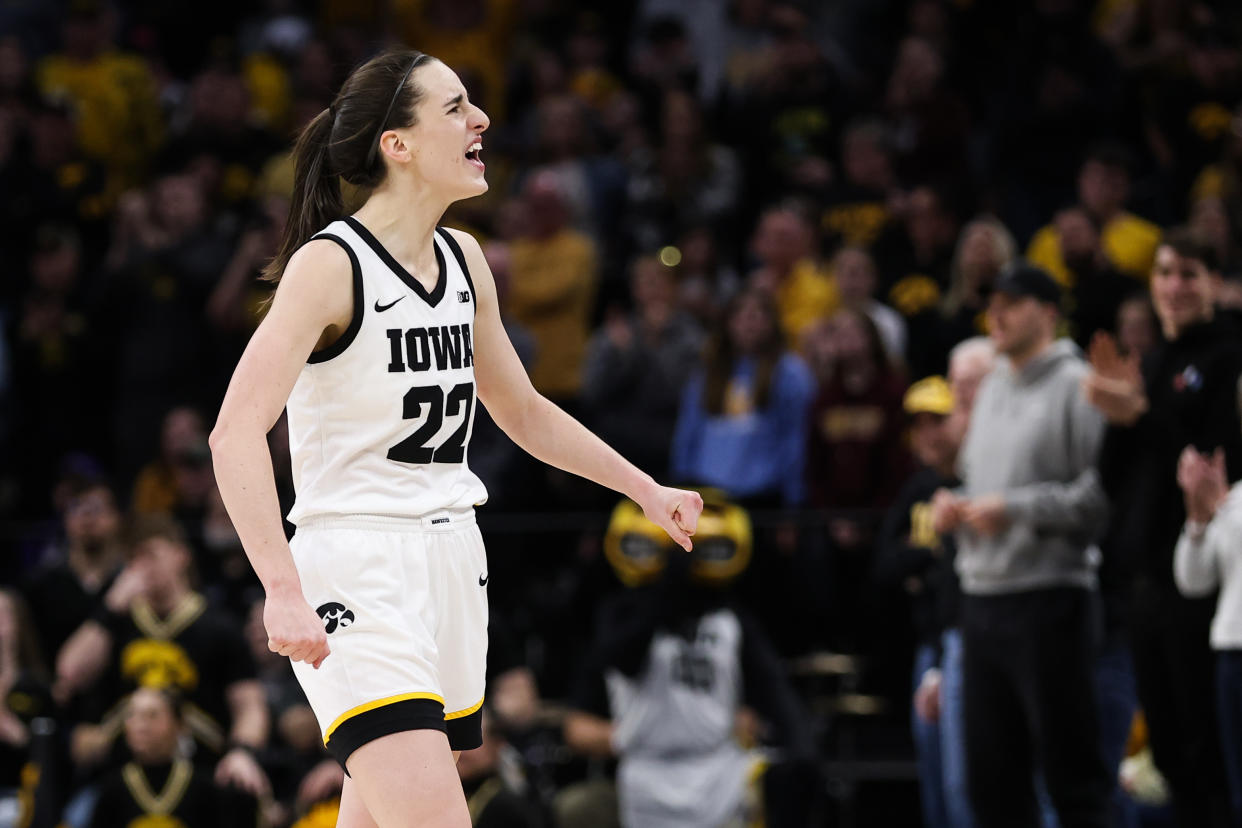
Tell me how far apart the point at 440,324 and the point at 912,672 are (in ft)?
17.1

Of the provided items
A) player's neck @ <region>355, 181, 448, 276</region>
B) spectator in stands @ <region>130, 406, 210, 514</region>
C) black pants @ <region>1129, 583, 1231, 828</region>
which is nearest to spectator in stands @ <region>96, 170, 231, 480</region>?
spectator in stands @ <region>130, 406, 210, 514</region>

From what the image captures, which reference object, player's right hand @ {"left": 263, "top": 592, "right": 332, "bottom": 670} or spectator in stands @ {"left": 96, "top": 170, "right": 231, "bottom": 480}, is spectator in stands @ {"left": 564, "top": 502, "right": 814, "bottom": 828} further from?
player's right hand @ {"left": 263, "top": 592, "right": 332, "bottom": 670}

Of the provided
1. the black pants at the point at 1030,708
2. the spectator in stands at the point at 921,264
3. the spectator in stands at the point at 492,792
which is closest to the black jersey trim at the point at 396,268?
the black pants at the point at 1030,708

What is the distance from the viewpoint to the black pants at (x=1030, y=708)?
6012 millimetres

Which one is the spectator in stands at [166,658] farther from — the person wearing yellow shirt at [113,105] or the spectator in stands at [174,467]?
the person wearing yellow shirt at [113,105]

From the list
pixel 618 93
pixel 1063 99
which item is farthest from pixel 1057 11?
pixel 618 93

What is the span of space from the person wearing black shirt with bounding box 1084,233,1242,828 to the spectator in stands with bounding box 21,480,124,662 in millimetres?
5029

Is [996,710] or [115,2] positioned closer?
[996,710]

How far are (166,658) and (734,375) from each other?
3.09m

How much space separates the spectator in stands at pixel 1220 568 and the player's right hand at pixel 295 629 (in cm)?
336

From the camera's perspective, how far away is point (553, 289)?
988 centimetres

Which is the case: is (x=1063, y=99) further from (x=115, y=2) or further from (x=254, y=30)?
(x=115, y=2)

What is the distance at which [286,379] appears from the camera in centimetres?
349

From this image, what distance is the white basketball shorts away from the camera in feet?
11.4
